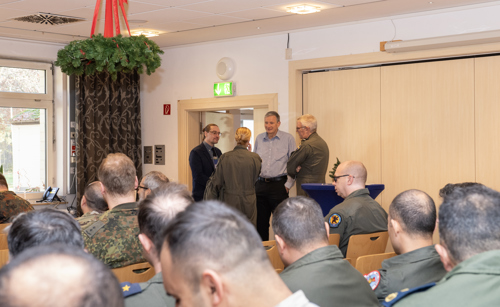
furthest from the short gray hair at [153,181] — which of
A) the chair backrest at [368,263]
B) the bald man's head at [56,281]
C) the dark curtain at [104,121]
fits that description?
the dark curtain at [104,121]

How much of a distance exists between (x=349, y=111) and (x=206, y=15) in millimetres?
2209

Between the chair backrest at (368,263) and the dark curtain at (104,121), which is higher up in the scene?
the dark curtain at (104,121)

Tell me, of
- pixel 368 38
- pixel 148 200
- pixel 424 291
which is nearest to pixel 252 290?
pixel 424 291

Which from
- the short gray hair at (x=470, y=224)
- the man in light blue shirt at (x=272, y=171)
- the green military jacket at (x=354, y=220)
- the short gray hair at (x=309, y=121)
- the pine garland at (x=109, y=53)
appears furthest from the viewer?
the man in light blue shirt at (x=272, y=171)

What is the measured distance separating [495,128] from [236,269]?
18.9 feet

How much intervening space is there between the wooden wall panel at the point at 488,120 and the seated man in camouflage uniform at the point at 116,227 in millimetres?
4360

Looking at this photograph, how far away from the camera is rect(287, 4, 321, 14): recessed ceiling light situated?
20.3 feet

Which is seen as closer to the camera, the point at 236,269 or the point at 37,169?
the point at 236,269

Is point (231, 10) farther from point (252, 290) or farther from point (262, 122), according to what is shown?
point (252, 290)

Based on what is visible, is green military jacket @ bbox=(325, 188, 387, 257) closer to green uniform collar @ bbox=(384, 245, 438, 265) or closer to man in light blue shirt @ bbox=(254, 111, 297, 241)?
green uniform collar @ bbox=(384, 245, 438, 265)

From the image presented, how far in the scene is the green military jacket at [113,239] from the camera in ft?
10.1

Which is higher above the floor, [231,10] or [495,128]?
[231,10]

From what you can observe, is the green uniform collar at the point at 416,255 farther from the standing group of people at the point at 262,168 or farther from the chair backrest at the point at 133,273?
the standing group of people at the point at 262,168

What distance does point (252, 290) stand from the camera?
118 centimetres
